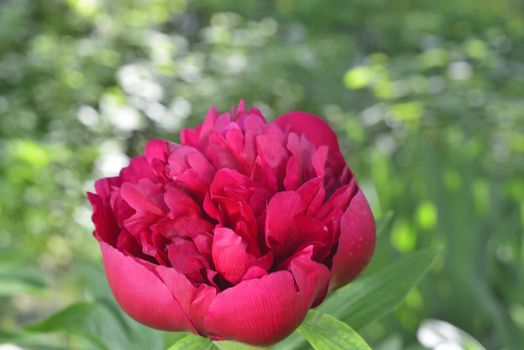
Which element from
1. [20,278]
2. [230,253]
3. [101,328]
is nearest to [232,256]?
[230,253]

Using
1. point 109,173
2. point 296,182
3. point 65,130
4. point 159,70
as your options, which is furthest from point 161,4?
point 296,182

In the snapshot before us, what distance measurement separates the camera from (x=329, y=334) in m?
0.42

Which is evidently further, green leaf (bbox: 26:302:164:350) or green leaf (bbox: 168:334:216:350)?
green leaf (bbox: 26:302:164:350)

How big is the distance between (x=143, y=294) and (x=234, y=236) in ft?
0.19

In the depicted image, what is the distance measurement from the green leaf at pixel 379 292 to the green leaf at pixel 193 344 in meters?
0.15

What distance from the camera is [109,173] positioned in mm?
2174

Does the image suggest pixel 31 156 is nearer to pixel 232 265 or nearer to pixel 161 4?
pixel 161 4

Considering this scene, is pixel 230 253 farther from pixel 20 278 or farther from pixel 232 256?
pixel 20 278

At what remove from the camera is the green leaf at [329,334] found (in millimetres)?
417

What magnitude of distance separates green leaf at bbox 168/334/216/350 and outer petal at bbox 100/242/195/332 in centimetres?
1

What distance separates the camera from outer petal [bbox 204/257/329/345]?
1.28ft

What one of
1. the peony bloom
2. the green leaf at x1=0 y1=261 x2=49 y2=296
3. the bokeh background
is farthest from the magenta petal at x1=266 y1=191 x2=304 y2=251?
the bokeh background

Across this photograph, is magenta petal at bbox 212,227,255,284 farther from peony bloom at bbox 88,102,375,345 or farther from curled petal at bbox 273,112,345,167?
curled petal at bbox 273,112,345,167

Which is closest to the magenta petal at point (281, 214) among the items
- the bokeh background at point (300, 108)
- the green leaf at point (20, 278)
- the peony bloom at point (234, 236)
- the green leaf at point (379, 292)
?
the peony bloom at point (234, 236)
